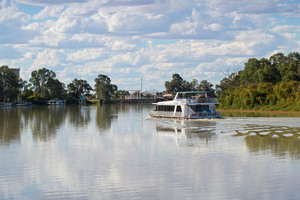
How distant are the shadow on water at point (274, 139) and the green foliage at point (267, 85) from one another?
116 ft

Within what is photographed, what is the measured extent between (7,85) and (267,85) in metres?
102

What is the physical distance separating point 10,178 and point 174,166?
903 centimetres

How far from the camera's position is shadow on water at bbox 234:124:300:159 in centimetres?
2802

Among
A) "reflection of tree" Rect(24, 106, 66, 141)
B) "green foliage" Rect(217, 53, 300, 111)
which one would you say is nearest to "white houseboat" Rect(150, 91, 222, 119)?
"reflection of tree" Rect(24, 106, 66, 141)

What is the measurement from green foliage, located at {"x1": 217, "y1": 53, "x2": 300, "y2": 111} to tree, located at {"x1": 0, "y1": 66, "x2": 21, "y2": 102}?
3221 inches

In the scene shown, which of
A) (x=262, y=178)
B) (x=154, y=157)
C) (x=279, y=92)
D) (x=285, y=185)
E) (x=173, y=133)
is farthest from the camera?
(x=279, y=92)

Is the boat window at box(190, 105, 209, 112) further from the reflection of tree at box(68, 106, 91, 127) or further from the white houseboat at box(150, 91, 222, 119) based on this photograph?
the reflection of tree at box(68, 106, 91, 127)

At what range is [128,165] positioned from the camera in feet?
76.3

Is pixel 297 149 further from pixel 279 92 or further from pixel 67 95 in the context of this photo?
pixel 67 95

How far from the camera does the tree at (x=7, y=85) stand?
14688cm

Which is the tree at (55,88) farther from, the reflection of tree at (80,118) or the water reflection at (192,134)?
the water reflection at (192,134)

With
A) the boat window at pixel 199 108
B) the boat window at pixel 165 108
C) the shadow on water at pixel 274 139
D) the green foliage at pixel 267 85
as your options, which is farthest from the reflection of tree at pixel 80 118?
the green foliage at pixel 267 85

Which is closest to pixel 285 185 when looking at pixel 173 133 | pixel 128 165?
pixel 128 165

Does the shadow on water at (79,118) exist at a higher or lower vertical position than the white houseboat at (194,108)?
lower
